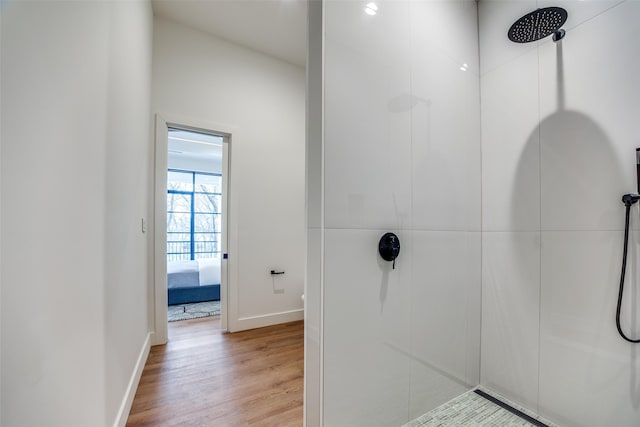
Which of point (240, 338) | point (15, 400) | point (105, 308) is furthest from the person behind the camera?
point (240, 338)

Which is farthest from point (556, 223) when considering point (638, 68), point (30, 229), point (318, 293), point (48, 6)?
point (48, 6)

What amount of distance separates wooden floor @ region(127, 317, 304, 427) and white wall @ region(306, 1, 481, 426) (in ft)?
2.67

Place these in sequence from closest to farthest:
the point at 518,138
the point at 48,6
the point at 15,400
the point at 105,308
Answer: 1. the point at 15,400
2. the point at 48,6
3. the point at 105,308
4. the point at 518,138

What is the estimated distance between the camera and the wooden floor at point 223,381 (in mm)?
1645

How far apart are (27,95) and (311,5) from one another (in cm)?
104

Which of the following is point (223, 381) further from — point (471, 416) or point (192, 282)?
point (192, 282)

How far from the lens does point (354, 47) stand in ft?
3.84

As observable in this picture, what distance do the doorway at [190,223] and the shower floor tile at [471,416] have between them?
92.6 inches

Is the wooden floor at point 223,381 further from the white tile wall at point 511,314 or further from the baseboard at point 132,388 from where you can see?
the white tile wall at point 511,314

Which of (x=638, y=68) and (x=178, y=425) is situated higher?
(x=638, y=68)

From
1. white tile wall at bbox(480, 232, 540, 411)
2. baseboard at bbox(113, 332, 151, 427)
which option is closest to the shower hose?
white tile wall at bbox(480, 232, 540, 411)

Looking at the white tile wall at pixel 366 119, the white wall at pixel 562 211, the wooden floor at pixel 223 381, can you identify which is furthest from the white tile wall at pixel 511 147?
the wooden floor at pixel 223 381

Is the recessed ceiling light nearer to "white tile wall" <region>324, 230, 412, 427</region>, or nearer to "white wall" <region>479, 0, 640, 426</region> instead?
"white wall" <region>479, 0, 640, 426</region>

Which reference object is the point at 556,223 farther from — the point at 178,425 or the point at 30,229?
the point at 178,425
